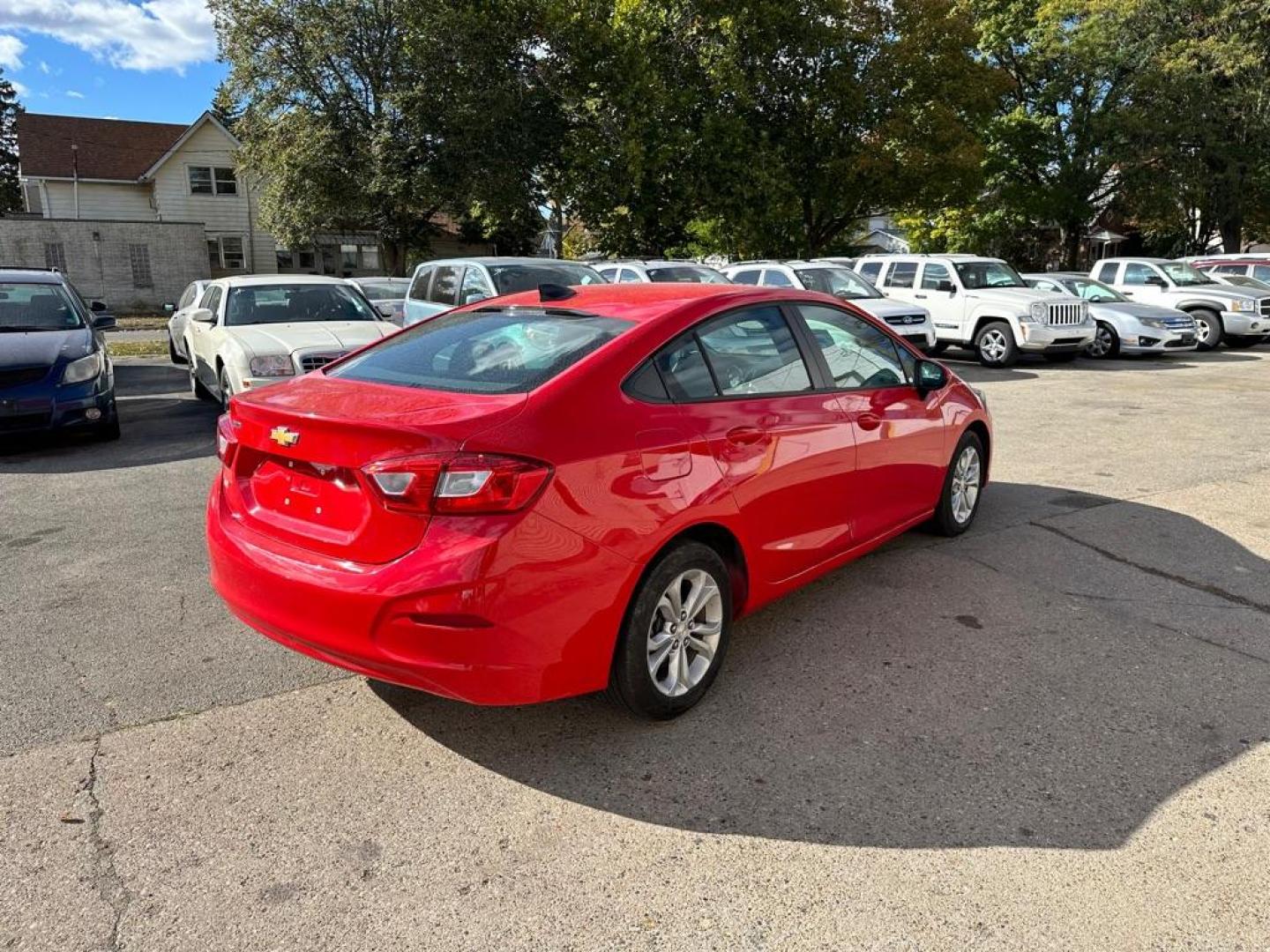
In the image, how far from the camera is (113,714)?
3457 mm

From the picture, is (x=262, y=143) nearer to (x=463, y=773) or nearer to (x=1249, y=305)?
(x=1249, y=305)

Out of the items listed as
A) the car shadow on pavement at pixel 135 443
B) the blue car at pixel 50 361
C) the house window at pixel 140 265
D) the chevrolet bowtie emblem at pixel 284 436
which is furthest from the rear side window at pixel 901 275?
the house window at pixel 140 265

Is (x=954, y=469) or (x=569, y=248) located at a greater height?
(x=569, y=248)

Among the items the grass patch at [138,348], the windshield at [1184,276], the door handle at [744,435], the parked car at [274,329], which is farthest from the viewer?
the windshield at [1184,276]

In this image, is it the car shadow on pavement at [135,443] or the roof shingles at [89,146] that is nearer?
the car shadow on pavement at [135,443]

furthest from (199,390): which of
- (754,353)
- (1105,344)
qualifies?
(1105,344)

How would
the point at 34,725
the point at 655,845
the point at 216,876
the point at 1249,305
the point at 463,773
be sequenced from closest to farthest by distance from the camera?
the point at 216,876, the point at 655,845, the point at 463,773, the point at 34,725, the point at 1249,305

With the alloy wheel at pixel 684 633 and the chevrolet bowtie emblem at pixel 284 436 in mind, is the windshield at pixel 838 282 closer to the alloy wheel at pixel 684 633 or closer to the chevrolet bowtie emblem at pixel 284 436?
the alloy wheel at pixel 684 633

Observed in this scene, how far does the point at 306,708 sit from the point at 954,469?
3.89 meters

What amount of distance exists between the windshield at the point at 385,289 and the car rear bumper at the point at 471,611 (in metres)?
14.0

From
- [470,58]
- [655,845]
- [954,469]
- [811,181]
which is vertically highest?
[470,58]

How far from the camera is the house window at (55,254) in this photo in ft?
103

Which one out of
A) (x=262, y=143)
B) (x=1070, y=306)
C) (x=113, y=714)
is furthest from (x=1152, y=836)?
(x=262, y=143)

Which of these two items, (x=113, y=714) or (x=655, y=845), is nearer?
(x=655, y=845)
